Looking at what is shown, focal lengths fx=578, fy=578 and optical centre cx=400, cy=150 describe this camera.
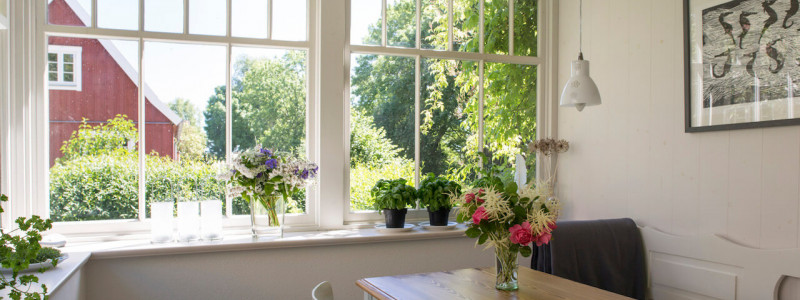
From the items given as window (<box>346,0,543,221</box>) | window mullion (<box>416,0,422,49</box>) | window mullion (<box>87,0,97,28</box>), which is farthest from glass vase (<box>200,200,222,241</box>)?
window mullion (<box>416,0,422,49</box>)

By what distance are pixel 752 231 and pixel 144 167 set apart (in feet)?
9.10

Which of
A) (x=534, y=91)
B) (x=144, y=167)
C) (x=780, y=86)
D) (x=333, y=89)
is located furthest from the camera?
(x=534, y=91)

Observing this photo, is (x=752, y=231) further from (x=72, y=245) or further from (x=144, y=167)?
(x=72, y=245)

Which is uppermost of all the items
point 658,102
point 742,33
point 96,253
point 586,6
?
point 586,6

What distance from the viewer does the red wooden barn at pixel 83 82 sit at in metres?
2.68

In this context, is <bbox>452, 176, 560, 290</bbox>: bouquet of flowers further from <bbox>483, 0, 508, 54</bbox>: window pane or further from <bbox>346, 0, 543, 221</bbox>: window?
<bbox>483, 0, 508, 54</bbox>: window pane

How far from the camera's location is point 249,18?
301 cm

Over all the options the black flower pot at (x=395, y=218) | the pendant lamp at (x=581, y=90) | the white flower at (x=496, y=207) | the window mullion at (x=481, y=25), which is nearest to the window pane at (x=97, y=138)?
the black flower pot at (x=395, y=218)

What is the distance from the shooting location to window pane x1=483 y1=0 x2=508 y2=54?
354 centimetres

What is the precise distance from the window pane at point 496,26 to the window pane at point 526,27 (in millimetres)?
78

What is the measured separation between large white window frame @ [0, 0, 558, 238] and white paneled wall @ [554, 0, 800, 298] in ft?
1.19

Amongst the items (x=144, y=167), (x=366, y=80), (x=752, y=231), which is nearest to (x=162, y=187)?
(x=144, y=167)

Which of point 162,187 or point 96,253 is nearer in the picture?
point 96,253

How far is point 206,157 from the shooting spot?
9.52 feet
